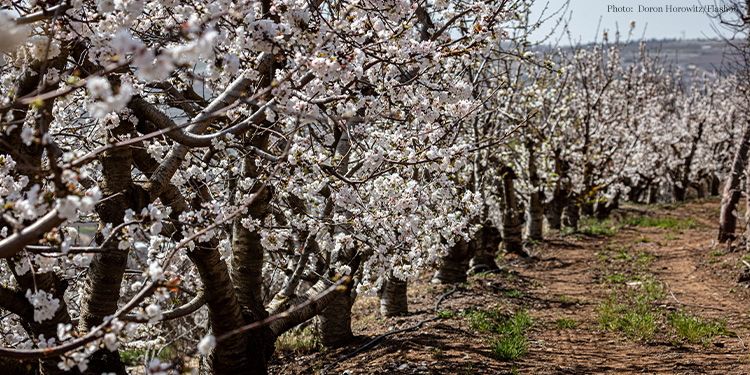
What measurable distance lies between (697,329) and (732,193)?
20.9 feet

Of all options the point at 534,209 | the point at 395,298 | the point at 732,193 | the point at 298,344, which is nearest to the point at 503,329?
the point at 395,298

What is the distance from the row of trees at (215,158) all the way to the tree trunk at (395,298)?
0.03 metres

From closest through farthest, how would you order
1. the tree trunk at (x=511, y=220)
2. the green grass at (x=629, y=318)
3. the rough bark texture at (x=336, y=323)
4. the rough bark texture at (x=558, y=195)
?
1. the green grass at (x=629, y=318)
2. the rough bark texture at (x=336, y=323)
3. the tree trunk at (x=511, y=220)
4. the rough bark texture at (x=558, y=195)

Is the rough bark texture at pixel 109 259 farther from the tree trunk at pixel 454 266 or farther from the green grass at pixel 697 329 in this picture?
the tree trunk at pixel 454 266

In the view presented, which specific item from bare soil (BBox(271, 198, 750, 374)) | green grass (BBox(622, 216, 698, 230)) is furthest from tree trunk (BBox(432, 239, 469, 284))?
green grass (BBox(622, 216, 698, 230))

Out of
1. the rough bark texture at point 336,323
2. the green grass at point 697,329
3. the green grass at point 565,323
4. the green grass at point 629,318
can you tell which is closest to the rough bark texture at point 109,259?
the rough bark texture at point 336,323

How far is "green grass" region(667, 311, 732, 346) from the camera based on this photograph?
17.6 ft

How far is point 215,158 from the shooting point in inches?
225

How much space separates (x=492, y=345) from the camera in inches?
205

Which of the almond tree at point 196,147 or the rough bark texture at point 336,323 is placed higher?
the almond tree at point 196,147

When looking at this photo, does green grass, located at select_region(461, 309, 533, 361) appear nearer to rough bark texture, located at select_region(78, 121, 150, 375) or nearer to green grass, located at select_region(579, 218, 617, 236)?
rough bark texture, located at select_region(78, 121, 150, 375)

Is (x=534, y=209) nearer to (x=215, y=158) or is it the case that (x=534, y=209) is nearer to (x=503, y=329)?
(x=503, y=329)

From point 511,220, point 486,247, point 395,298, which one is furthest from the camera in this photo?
point 511,220

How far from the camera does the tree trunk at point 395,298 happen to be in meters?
7.09
